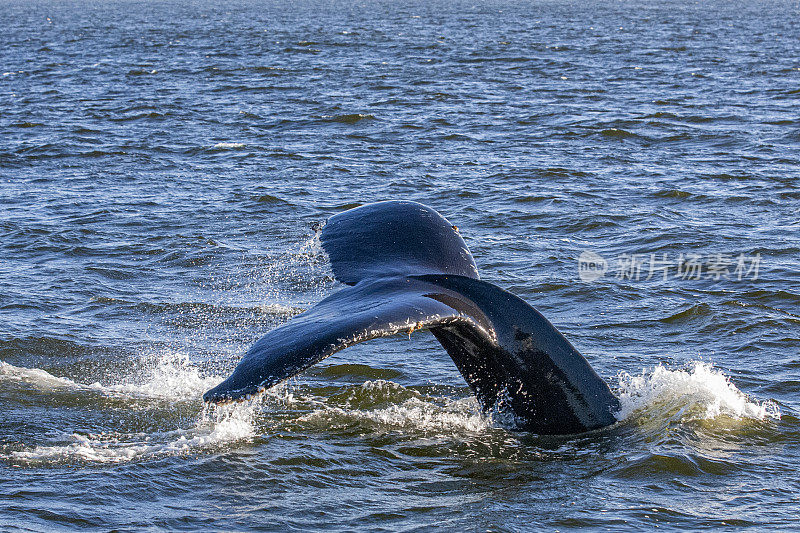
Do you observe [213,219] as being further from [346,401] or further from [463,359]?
[463,359]

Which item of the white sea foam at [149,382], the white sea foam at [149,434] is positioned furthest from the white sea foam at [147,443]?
the white sea foam at [149,382]

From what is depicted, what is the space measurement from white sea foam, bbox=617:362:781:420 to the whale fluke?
0.99m

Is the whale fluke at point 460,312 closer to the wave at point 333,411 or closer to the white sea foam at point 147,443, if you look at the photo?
the wave at point 333,411

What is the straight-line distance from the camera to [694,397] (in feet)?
26.0

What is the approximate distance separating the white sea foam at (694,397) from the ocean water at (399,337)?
28 millimetres

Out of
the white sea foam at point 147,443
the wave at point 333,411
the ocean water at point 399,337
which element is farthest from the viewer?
the wave at point 333,411

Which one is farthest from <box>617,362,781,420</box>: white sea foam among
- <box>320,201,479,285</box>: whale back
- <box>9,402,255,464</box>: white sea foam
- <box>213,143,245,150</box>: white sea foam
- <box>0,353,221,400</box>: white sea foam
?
<box>213,143,245,150</box>: white sea foam

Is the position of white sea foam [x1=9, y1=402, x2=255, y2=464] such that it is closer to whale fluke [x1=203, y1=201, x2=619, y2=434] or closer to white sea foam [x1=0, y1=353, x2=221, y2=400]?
white sea foam [x1=0, y1=353, x2=221, y2=400]

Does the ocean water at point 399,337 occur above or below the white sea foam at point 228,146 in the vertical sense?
below

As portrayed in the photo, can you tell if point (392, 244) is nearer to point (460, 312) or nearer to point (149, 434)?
point (460, 312)

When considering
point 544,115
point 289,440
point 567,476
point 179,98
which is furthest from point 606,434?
point 179,98

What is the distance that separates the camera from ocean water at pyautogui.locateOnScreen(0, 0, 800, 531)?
6535mm

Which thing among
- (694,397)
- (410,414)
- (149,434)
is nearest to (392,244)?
(410,414)

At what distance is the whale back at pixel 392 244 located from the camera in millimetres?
6090
